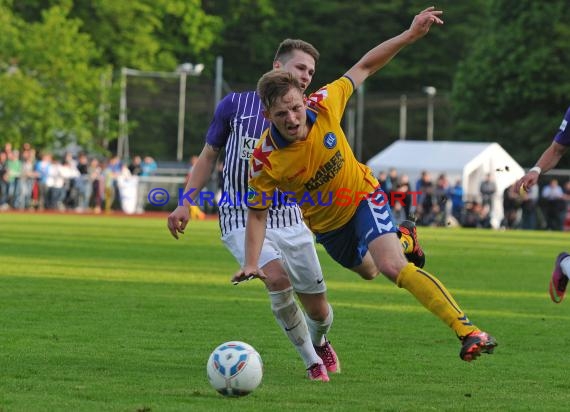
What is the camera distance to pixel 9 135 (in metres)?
46.4

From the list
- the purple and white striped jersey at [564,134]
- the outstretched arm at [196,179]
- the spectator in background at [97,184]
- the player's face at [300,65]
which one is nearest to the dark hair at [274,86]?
the player's face at [300,65]

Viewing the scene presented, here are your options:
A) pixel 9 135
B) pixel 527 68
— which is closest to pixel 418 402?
pixel 9 135

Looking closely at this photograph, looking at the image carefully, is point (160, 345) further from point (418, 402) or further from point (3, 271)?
point (3, 271)

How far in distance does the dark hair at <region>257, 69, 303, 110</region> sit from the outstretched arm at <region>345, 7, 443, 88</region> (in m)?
1.09

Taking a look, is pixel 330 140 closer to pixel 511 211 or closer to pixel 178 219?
pixel 178 219

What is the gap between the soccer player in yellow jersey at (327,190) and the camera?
7664 mm

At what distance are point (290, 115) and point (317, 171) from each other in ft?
1.57

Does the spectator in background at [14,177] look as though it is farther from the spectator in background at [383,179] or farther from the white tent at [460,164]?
the white tent at [460,164]

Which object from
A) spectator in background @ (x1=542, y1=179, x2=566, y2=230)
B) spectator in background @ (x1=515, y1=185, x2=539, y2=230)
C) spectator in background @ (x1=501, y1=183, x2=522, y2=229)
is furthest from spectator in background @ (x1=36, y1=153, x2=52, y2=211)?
spectator in background @ (x1=542, y1=179, x2=566, y2=230)

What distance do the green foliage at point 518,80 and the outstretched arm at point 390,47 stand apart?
4709 centimetres

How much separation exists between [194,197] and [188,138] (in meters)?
40.9

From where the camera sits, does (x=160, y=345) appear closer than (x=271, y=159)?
No

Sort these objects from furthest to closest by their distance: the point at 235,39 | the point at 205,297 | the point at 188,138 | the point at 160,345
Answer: the point at 235,39 < the point at 188,138 < the point at 205,297 < the point at 160,345

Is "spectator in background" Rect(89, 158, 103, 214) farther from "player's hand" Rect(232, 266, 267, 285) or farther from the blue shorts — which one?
"player's hand" Rect(232, 266, 267, 285)
